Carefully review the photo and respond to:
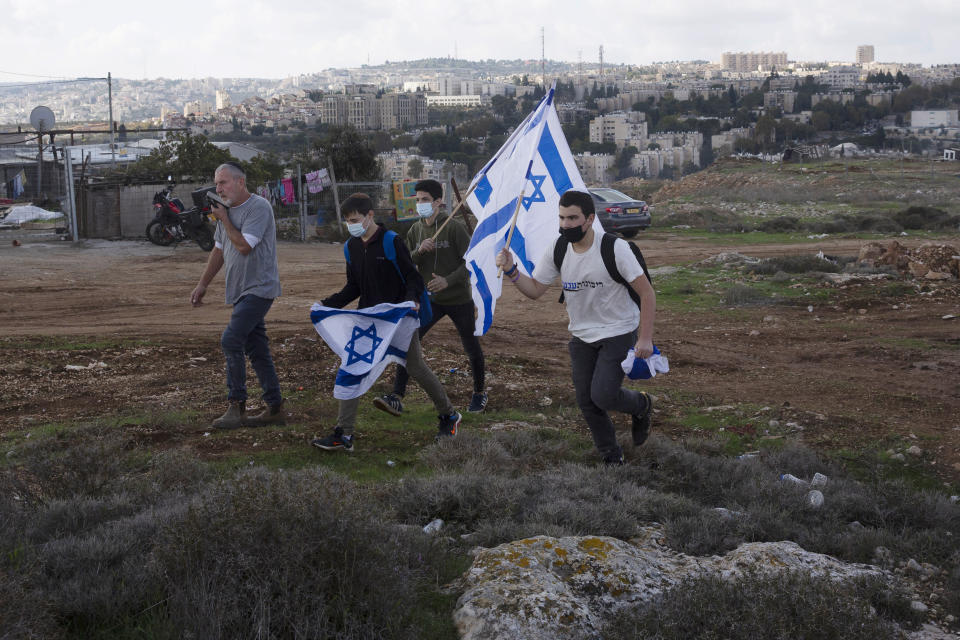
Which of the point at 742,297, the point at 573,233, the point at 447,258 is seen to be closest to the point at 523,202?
the point at 447,258

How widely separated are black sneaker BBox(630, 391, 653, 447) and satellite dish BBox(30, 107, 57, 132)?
27.4 metres

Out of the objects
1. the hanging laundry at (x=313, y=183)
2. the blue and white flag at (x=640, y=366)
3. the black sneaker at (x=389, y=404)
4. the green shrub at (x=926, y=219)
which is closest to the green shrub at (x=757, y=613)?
the blue and white flag at (x=640, y=366)

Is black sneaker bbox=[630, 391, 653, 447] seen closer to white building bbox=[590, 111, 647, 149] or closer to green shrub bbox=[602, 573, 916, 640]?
green shrub bbox=[602, 573, 916, 640]

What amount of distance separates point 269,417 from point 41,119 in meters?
25.9

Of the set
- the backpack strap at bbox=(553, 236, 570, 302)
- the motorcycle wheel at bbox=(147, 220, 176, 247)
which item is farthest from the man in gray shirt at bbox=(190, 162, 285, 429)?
the motorcycle wheel at bbox=(147, 220, 176, 247)

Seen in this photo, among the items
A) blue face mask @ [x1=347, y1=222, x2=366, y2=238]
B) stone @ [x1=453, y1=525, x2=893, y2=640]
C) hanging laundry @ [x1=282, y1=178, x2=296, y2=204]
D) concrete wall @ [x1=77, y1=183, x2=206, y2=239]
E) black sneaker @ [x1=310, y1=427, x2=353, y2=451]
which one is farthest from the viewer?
hanging laundry @ [x1=282, y1=178, x2=296, y2=204]

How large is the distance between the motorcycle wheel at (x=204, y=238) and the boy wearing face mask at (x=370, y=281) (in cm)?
1525

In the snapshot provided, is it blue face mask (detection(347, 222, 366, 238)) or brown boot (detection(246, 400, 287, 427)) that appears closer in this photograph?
blue face mask (detection(347, 222, 366, 238))

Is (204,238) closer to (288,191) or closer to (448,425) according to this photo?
(288,191)

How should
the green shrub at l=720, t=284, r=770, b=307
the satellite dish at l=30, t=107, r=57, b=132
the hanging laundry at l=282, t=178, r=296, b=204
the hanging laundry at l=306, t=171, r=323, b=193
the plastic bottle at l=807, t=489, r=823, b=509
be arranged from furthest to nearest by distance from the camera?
1. the satellite dish at l=30, t=107, r=57, b=132
2. the hanging laundry at l=282, t=178, r=296, b=204
3. the hanging laundry at l=306, t=171, r=323, b=193
4. the green shrub at l=720, t=284, r=770, b=307
5. the plastic bottle at l=807, t=489, r=823, b=509

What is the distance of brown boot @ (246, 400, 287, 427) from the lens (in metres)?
6.95

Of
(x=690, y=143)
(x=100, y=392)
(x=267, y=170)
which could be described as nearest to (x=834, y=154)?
(x=690, y=143)

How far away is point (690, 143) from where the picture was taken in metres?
111

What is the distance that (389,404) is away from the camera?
22.1ft
